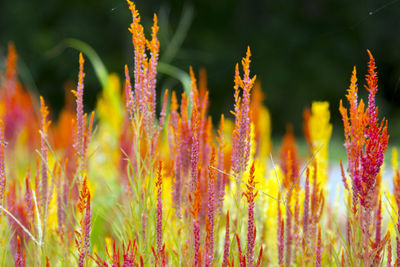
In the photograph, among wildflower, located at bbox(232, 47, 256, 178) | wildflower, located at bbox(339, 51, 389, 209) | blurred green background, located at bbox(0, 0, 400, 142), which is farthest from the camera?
blurred green background, located at bbox(0, 0, 400, 142)

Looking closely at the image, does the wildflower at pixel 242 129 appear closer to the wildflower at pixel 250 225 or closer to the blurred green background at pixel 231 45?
the wildflower at pixel 250 225

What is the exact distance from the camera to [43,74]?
16.8m

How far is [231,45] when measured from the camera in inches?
654

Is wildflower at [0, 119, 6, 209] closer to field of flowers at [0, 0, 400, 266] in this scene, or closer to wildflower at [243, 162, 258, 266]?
field of flowers at [0, 0, 400, 266]

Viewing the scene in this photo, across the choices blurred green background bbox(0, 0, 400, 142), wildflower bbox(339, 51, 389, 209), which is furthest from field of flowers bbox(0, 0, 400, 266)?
blurred green background bbox(0, 0, 400, 142)

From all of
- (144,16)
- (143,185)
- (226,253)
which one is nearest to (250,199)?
(226,253)

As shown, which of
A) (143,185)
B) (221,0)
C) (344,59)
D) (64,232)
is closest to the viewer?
(143,185)

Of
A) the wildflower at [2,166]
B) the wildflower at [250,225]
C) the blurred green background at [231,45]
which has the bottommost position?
the wildflower at [250,225]

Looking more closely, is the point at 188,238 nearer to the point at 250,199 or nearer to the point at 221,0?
the point at 250,199

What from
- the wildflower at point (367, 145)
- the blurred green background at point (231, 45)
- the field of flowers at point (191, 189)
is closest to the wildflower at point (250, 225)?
the field of flowers at point (191, 189)

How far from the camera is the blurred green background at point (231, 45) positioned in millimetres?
16156

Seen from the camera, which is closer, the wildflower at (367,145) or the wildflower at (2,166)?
the wildflower at (367,145)

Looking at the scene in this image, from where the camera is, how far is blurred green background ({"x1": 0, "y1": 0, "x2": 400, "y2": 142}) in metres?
16.2

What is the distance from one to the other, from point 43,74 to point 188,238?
641 inches
